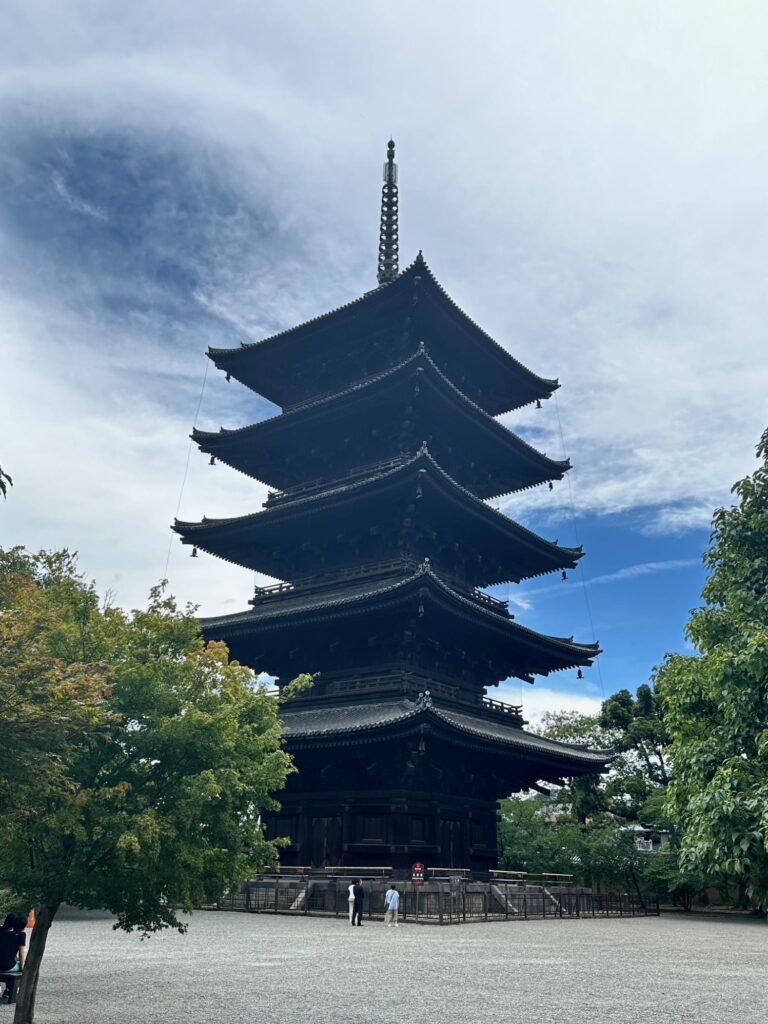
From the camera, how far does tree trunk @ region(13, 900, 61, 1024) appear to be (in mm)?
10367

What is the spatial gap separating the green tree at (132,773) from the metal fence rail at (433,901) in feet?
47.1

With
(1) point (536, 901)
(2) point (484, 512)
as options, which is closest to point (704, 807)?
(1) point (536, 901)

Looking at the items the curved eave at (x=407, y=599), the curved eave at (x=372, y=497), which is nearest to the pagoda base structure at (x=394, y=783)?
the curved eave at (x=407, y=599)

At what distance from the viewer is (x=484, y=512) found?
33.3 metres

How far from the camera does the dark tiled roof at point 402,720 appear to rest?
27.1 meters

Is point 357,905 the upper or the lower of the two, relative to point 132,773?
lower

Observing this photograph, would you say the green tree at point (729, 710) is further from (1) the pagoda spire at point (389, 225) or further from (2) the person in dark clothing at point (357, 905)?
(1) the pagoda spire at point (389, 225)

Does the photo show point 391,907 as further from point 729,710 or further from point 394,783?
point 729,710

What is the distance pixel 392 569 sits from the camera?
31.8m

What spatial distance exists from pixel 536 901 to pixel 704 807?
2076 centimetres

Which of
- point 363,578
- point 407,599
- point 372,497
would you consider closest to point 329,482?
point 372,497

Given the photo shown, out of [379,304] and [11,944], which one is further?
[379,304]

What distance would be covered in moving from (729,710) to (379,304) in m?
26.2

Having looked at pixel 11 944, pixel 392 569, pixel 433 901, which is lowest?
pixel 11 944
